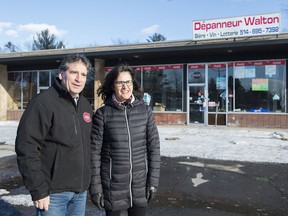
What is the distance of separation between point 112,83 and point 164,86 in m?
15.4

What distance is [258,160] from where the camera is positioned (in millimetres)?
8523

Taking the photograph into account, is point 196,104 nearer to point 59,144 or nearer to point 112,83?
point 112,83

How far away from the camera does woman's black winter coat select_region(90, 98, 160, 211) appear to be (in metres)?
2.98

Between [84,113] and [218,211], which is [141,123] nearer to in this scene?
[84,113]

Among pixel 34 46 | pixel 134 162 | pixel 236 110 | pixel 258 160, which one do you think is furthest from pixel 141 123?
pixel 34 46

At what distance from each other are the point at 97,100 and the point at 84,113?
16814 millimetres

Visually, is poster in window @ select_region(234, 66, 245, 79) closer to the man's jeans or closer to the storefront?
the storefront

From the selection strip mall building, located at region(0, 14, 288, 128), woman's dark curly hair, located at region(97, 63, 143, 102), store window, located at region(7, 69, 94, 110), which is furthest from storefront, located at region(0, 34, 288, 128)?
woman's dark curly hair, located at region(97, 63, 143, 102)

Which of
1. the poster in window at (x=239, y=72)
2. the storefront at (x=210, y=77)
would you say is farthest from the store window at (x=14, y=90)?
the poster in window at (x=239, y=72)

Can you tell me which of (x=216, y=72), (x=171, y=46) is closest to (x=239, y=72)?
(x=216, y=72)

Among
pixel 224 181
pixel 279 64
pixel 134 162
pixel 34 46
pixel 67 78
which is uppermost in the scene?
pixel 34 46

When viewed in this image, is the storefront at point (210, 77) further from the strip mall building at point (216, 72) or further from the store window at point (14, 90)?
the store window at point (14, 90)

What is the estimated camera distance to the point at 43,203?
98.7 inches

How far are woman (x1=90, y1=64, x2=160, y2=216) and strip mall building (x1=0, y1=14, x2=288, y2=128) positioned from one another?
1297 centimetres
